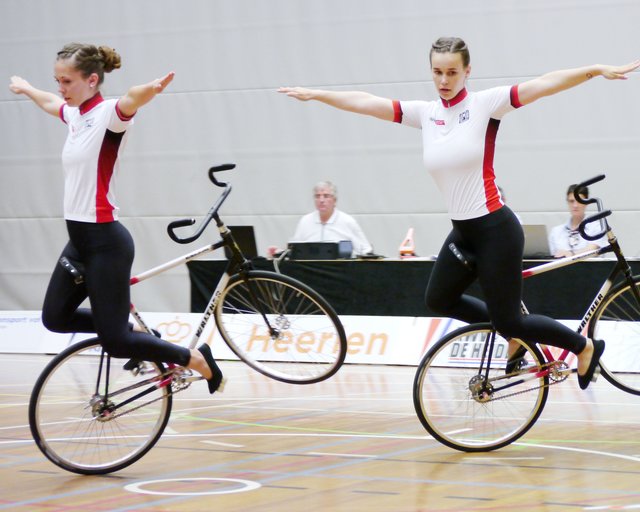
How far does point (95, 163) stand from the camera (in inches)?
167

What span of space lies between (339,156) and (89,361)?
7142mm

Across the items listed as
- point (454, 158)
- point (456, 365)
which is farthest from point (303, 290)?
point (454, 158)

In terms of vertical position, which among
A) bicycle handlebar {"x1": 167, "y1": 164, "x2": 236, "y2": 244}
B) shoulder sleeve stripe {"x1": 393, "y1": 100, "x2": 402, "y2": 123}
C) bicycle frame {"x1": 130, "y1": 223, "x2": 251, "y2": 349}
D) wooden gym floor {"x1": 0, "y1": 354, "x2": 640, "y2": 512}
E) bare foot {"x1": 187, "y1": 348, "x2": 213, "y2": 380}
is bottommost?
wooden gym floor {"x1": 0, "y1": 354, "x2": 640, "y2": 512}

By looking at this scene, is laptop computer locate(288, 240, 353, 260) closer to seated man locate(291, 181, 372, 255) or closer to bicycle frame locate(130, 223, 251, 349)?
seated man locate(291, 181, 372, 255)

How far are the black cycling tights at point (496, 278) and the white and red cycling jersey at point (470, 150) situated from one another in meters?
0.07

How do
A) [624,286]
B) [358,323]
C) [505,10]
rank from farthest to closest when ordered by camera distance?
[505,10] < [358,323] < [624,286]

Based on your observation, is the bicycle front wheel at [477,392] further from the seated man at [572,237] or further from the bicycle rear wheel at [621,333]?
the seated man at [572,237]

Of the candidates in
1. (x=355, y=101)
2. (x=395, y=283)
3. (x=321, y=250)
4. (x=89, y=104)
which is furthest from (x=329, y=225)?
(x=89, y=104)

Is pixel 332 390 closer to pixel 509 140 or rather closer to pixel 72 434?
pixel 72 434

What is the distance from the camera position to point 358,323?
8.66m

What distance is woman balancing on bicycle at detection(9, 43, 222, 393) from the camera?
4.22 m

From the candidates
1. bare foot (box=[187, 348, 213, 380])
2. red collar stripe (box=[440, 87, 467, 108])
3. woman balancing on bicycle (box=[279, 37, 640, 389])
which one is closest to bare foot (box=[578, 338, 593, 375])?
woman balancing on bicycle (box=[279, 37, 640, 389])

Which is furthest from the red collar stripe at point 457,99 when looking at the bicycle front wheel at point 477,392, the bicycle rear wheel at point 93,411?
the bicycle rear wheel at point 93,411

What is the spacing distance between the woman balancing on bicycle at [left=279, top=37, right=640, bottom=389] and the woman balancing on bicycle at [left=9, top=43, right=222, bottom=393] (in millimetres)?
1160
